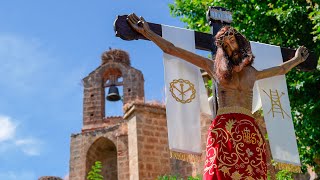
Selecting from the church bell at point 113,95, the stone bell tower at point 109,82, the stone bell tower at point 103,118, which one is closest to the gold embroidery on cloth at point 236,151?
the stone bell tower at point 103,118

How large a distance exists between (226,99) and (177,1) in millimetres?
6819

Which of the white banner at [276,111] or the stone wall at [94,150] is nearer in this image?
the white banner at [276,111]

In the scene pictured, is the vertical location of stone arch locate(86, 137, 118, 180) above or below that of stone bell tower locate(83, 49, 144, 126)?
below

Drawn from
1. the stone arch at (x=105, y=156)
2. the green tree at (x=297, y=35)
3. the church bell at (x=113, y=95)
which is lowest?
the green tree at (x=297, y=35)

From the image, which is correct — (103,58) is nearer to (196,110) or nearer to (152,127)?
(152,127)

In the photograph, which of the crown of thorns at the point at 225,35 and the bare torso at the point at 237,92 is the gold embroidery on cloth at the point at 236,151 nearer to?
the bare torso at the point at 237,92

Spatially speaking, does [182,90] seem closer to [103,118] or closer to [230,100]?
[230,100]

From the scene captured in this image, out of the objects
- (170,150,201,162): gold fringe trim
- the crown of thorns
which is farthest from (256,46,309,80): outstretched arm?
(170,150,201,162): gold fringe trim

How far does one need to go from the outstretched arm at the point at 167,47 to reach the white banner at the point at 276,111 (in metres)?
0.76

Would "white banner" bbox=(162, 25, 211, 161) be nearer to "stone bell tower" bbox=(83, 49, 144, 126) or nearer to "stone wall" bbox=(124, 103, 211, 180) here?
"stone wall" bbox=(124, 103, 211, 180)

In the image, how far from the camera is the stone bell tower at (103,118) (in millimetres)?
19984

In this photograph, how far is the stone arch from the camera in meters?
20.3

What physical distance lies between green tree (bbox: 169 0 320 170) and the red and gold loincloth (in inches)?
175

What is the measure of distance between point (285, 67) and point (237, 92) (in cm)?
81
